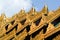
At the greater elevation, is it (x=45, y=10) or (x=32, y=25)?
(x=45, y=10)

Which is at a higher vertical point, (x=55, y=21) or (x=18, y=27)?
(x=55, y=21)

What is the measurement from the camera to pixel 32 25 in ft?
151

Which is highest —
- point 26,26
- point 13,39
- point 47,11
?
point 47,11

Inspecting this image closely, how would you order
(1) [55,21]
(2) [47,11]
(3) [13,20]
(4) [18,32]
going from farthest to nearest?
(3) [13,20] < (4) [18,32] < (2) [47,11] < (1) [55,21]

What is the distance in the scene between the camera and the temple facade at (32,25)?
40.7 m

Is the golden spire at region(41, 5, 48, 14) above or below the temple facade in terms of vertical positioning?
above

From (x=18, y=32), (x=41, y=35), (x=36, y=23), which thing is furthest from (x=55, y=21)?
(x=18, y=32)

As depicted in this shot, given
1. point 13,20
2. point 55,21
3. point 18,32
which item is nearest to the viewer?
point 55,21

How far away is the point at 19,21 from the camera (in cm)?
5206

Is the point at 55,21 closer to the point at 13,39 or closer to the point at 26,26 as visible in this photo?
the point at 26,26

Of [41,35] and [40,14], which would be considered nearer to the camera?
[41,35]

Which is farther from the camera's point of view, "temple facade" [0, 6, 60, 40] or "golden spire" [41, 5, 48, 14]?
"golden spire" [41, 5, 48, 14]

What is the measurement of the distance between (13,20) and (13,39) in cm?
572

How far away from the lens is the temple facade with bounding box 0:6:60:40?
40719 millimetres
